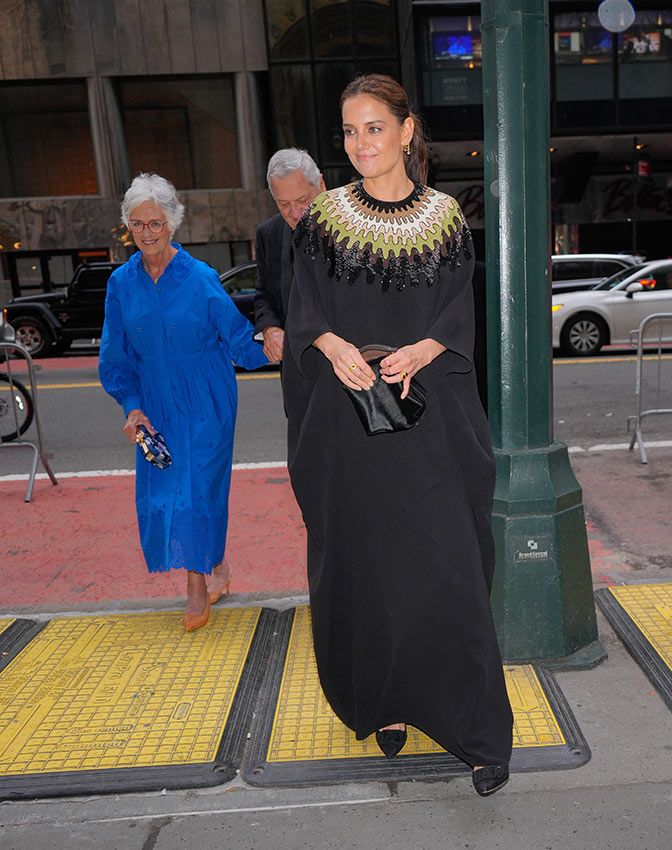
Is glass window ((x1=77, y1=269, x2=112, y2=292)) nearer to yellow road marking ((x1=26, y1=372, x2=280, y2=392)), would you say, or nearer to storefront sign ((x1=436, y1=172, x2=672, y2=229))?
yellow road marking ((x1=26, y1=372, x2=280, y2=392))

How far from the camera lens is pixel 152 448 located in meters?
3.76

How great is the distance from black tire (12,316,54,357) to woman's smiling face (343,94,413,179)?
567 inches

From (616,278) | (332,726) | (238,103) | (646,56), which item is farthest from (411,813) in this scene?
(646,56)

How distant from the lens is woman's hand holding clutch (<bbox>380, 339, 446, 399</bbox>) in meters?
2.50

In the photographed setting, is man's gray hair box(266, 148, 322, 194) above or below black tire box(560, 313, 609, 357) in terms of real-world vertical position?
above

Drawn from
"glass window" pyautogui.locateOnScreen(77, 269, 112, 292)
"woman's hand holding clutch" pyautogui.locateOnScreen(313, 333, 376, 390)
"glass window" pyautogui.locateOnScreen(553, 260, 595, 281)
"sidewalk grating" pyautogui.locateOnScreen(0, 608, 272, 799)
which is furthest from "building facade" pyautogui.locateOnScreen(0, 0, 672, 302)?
"woman's hand holding clutch" pyautogui.locateOnScreen(313, 333, 376, 390)

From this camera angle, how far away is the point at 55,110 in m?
25.7

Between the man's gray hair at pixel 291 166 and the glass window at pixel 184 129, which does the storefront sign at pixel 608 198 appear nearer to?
the glass window at pixel 184 129

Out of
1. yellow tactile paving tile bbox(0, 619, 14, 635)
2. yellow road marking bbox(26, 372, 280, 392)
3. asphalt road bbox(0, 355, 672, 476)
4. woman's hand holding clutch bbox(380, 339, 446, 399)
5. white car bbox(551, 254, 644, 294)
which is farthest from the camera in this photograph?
white car bbox(551, 254, 644, 294)

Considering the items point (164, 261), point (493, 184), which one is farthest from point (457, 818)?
point (164, 261)

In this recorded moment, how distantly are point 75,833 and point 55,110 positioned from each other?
26700mm

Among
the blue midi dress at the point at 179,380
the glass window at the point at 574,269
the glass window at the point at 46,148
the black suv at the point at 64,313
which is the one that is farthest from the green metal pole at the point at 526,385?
the glass window at the point at 46,148

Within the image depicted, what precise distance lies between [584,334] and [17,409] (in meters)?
8.55

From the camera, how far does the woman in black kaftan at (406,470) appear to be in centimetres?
265
